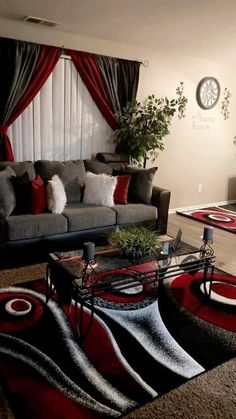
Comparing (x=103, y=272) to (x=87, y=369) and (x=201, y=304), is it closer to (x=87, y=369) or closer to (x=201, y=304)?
(x=87, y=369)

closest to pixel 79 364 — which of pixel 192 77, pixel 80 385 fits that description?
pixel 80 385

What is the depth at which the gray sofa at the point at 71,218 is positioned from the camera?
310cm

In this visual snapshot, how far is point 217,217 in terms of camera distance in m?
5.17

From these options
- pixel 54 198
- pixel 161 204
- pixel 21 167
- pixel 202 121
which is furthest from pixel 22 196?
pixel 202 121

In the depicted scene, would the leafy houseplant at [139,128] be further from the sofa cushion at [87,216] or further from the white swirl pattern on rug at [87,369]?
the white swirl pattern on rug at [87,369]

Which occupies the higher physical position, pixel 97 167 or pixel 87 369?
pixel 97 167

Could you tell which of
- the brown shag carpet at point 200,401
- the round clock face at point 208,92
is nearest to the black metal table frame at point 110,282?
the brown shag carpet at point 200,401

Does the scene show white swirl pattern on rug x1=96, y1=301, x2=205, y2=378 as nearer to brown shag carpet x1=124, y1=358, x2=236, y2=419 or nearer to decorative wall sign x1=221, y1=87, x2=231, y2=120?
brown shag carpet x1=124, y1=358, x2=236, y2=419

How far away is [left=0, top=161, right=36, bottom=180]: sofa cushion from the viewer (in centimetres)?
349

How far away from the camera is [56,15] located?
3.30 m

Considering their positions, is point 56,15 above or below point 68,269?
above

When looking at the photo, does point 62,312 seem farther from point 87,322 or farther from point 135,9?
point 135,9

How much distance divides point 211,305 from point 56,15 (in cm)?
311

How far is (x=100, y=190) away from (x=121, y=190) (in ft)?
0.97
